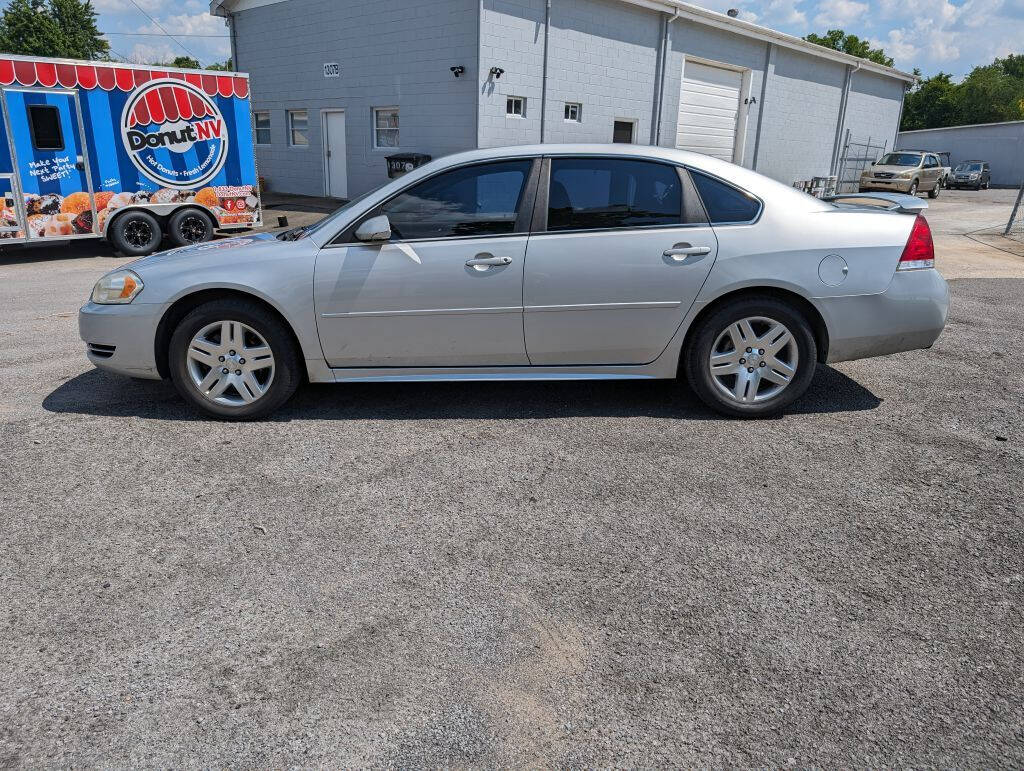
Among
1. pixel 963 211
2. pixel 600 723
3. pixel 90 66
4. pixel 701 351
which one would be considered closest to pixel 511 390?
pixel 701 351

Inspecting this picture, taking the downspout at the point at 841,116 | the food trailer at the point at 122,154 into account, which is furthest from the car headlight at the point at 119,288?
the downspout at the point at 841,116

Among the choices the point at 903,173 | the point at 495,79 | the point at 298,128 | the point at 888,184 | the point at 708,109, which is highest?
the point at 495,79

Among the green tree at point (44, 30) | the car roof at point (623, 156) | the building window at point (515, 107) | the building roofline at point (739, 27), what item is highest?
the green tree at point (44, 30)

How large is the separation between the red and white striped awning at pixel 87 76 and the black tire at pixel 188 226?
6.17 feet

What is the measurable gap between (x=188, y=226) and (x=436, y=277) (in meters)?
9.60

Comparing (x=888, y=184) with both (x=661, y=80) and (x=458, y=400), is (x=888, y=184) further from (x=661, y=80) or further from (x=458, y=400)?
(x=458, y=400)

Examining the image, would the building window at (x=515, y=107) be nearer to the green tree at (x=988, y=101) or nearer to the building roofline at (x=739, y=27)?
the building roofline at (x=739, y=27)

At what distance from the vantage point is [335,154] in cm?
2053

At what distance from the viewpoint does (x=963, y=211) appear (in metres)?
23.6

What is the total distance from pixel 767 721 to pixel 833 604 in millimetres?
737

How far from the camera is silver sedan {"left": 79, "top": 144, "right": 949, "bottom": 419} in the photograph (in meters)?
4.45

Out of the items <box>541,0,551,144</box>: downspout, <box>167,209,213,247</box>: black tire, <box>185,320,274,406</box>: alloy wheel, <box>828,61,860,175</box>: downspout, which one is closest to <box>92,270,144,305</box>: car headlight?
<box>185,320,274,406</box>: alloy wheel

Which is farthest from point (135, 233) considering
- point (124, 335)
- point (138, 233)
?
point (124, 335)

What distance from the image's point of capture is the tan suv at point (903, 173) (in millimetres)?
27609
